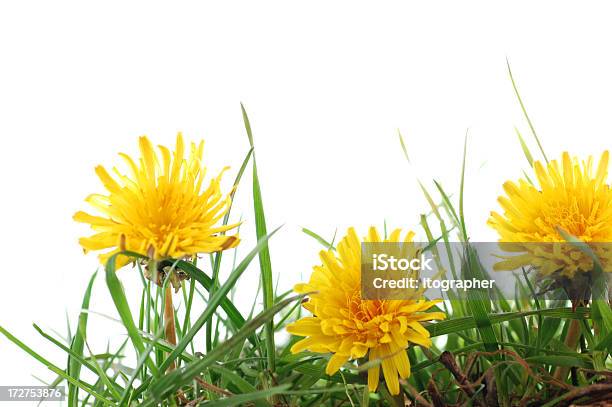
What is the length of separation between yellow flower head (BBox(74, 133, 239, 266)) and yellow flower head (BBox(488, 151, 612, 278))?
17cm

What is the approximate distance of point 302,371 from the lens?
0.46 meters

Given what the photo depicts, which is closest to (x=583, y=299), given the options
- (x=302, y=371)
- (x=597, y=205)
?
(x=597, y=205)

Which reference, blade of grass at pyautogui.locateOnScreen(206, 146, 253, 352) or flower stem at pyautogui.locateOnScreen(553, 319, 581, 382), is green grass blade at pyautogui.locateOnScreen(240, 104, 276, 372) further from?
flower stem at pyautogui.locateOnScreen(553, 319, 581, 382)

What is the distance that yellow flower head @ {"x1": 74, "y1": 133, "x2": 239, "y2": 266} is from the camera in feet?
1.33

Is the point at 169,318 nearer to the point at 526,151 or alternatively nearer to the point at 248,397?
the point at 248,397

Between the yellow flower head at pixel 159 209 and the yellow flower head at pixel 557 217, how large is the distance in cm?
17

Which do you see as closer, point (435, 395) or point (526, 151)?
point (435, 395)

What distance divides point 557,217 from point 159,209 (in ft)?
0.76

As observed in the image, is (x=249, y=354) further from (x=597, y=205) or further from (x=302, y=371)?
(x=597, y=205)

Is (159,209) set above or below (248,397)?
above

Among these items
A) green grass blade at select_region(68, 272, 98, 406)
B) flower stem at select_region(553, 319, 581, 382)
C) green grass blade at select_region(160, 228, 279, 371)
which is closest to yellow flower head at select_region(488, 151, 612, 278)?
flower stem at select_region(553, 319, 581, 382)

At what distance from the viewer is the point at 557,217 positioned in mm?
436


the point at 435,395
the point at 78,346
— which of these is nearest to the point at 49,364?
the point at 78,346

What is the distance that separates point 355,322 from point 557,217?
14 centimetres
